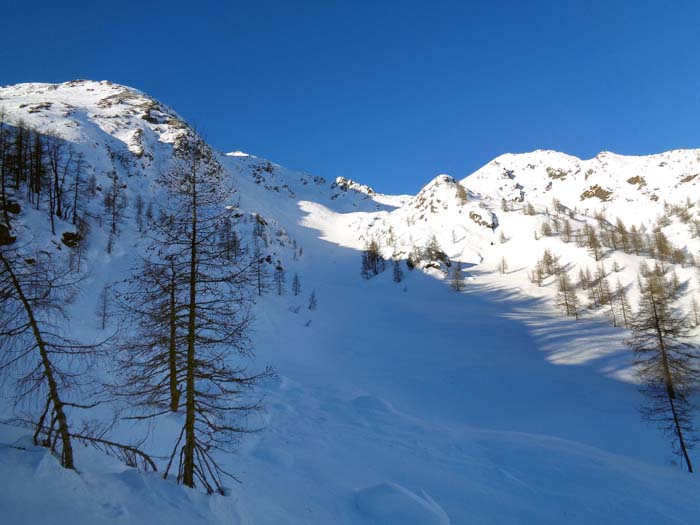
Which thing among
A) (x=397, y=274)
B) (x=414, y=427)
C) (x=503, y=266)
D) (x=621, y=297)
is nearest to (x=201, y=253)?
(x=414, y=427)

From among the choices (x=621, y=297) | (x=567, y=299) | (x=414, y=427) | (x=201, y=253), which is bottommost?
(x=414, y=427)

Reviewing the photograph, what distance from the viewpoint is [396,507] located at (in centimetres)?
835

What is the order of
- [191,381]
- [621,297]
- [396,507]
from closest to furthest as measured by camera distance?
[191,381]
[396,507]
[621,297]

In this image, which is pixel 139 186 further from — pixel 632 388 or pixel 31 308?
pixel 632 388

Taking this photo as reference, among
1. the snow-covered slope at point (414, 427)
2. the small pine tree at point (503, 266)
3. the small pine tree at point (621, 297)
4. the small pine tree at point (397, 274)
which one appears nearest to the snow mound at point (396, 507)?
the snow-covered slope at point (414, 427)

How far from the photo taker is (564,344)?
39.5m

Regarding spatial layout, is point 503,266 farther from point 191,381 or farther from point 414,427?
point 191,381

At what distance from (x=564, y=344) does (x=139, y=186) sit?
96.7 m

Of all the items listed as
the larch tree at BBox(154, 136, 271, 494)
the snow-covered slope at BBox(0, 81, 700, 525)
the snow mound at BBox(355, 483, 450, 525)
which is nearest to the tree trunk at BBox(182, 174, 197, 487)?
the larch tree at BBox(154, 136, 271, 494)

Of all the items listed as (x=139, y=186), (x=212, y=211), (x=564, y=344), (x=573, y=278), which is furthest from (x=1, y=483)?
(x=139, y=186)

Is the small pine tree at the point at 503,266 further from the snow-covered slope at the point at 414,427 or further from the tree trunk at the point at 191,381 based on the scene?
the tree trunk at the point at 191,381

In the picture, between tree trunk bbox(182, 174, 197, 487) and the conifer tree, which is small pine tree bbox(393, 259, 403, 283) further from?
tree trunk bbox(182, 174, 197, 487)

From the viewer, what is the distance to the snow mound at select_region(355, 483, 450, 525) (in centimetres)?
806

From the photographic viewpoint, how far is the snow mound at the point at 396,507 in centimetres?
806
